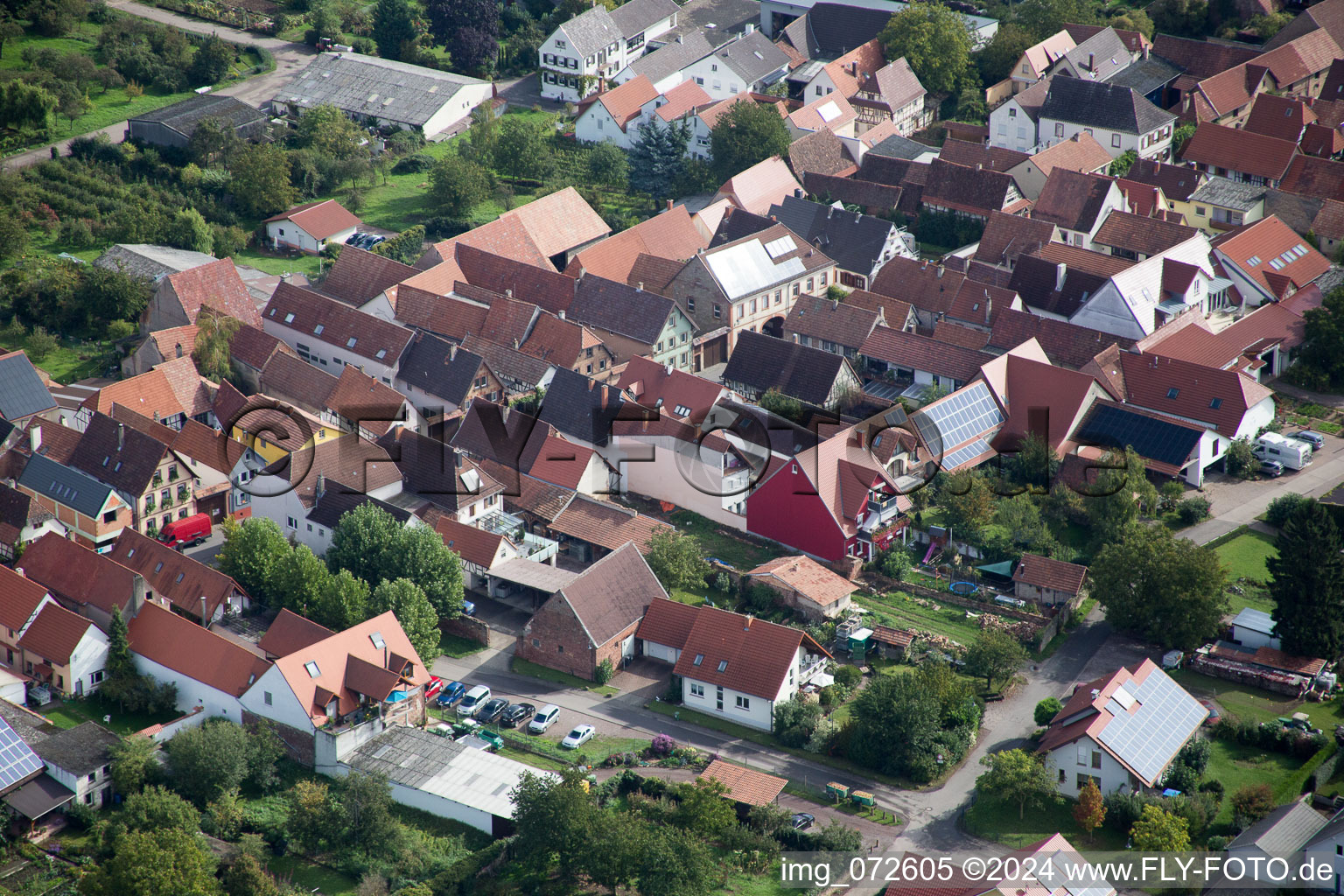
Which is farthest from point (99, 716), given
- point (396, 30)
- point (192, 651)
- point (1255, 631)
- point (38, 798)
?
point (396, 30)

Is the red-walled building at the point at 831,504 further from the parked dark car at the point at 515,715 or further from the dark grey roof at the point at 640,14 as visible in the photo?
the dark grey roof at the point at 640,14

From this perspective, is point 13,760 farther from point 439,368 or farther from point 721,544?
point 721,544

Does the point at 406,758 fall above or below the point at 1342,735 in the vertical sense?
above

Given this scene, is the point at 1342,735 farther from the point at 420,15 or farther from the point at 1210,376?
the point at 420,15

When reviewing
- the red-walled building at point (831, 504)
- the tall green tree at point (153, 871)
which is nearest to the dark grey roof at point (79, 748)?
the tall green tree at point (153, 871)

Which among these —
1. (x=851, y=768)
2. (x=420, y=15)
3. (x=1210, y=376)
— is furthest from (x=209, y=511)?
(x=420, y=15)

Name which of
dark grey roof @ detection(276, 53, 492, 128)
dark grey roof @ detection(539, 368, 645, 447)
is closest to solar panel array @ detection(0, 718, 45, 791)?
dark grey roof @ detection(539, 368, 645, 447)
